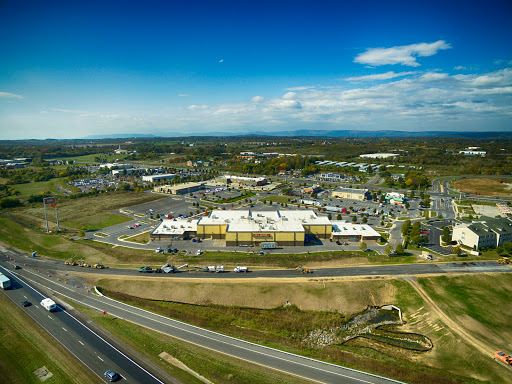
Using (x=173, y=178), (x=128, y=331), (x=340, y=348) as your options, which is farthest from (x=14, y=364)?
(x=173, y=178)

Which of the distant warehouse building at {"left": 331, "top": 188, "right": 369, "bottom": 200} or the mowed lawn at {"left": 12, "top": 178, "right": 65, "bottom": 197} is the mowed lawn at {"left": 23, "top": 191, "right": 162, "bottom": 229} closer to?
the mowed lawn at {"left": 12, "top": 178, "right": 65, "bottom": 197}

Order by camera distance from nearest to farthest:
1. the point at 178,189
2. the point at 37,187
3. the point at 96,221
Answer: the point at 96,221 → the point at 178,189 → the point at 37,187

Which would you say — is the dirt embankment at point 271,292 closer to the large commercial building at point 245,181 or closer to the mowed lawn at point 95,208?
the mowed lawn at point 95,208

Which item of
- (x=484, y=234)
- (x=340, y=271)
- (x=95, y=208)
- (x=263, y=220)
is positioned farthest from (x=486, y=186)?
(x=95, y=208)

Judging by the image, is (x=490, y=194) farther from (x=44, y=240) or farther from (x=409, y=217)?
(x=44, y=240)

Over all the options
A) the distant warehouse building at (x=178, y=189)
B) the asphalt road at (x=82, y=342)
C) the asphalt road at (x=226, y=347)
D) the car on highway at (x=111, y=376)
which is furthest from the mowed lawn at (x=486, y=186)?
the car on highway at (x=111, y=376)

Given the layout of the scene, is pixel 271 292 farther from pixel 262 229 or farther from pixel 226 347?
pixel 262 229
